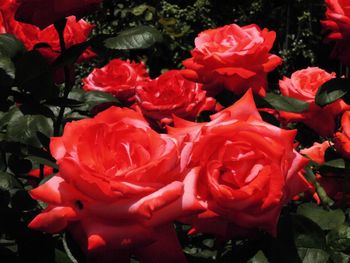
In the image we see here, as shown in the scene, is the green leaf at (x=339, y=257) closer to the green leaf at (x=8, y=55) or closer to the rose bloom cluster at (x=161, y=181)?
the rose bloom cluster at (x=161, y=181)

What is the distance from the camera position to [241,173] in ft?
2.27

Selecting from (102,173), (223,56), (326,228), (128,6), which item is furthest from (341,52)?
(128,6)

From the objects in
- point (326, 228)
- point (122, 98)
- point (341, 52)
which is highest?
point (341, 52)

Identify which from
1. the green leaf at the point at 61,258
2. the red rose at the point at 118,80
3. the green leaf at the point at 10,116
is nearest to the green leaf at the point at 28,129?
the green leaf at the point at 10,116

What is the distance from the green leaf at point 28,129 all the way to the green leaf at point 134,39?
17 centimetres

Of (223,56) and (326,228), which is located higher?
(223,56)

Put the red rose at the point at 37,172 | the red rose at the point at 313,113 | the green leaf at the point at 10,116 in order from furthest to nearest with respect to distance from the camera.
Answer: the red rose at the point at 313,113 → the red rose at the point at 37,172 → the green leaf at the point at 10,116

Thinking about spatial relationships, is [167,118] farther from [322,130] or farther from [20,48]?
[20,48]

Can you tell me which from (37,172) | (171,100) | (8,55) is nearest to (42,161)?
(8,55)

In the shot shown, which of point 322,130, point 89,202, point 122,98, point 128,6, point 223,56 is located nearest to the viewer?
point 89,202

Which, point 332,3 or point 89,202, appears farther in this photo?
point 332,3

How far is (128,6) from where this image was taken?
15.6 ft

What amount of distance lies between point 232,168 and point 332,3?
615 mm

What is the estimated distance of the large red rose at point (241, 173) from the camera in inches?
25.9
